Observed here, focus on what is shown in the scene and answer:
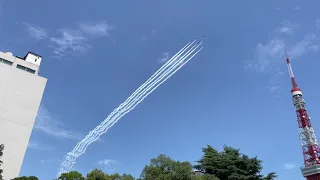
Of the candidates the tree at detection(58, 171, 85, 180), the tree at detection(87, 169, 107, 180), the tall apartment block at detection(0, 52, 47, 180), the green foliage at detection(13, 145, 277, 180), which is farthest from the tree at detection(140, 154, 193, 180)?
the tall apartment block at detection(0, 52, 47, 180)

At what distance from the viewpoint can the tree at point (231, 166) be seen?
4225cm

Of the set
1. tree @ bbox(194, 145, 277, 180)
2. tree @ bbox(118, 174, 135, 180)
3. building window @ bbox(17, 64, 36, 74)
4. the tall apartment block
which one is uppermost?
building window @ bbox(17, 64, 36, 74)

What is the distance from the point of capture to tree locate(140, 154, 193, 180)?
35.4 metres

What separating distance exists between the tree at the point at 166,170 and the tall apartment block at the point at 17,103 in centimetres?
3537

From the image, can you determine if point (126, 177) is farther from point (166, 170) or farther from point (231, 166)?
point (231, 166)

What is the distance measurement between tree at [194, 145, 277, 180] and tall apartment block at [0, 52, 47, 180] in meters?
38.9

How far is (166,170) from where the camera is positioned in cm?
3728

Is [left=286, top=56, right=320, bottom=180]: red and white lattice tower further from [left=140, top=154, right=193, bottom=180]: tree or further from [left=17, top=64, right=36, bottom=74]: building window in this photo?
[left=17, top=64, right=36, bottom=74]: building window

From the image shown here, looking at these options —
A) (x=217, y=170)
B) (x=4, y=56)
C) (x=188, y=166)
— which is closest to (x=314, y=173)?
(x=217, y=170)

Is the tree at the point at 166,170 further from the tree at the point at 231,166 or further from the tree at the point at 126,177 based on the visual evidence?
the tree at the point at 231,166

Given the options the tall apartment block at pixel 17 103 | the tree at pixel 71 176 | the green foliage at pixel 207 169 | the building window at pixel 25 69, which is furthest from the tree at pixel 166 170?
the building window at pixel 25 69

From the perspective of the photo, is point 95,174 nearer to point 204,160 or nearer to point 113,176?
point 113,176

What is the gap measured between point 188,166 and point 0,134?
142ft

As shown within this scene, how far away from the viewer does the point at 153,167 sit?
36.7 metres
